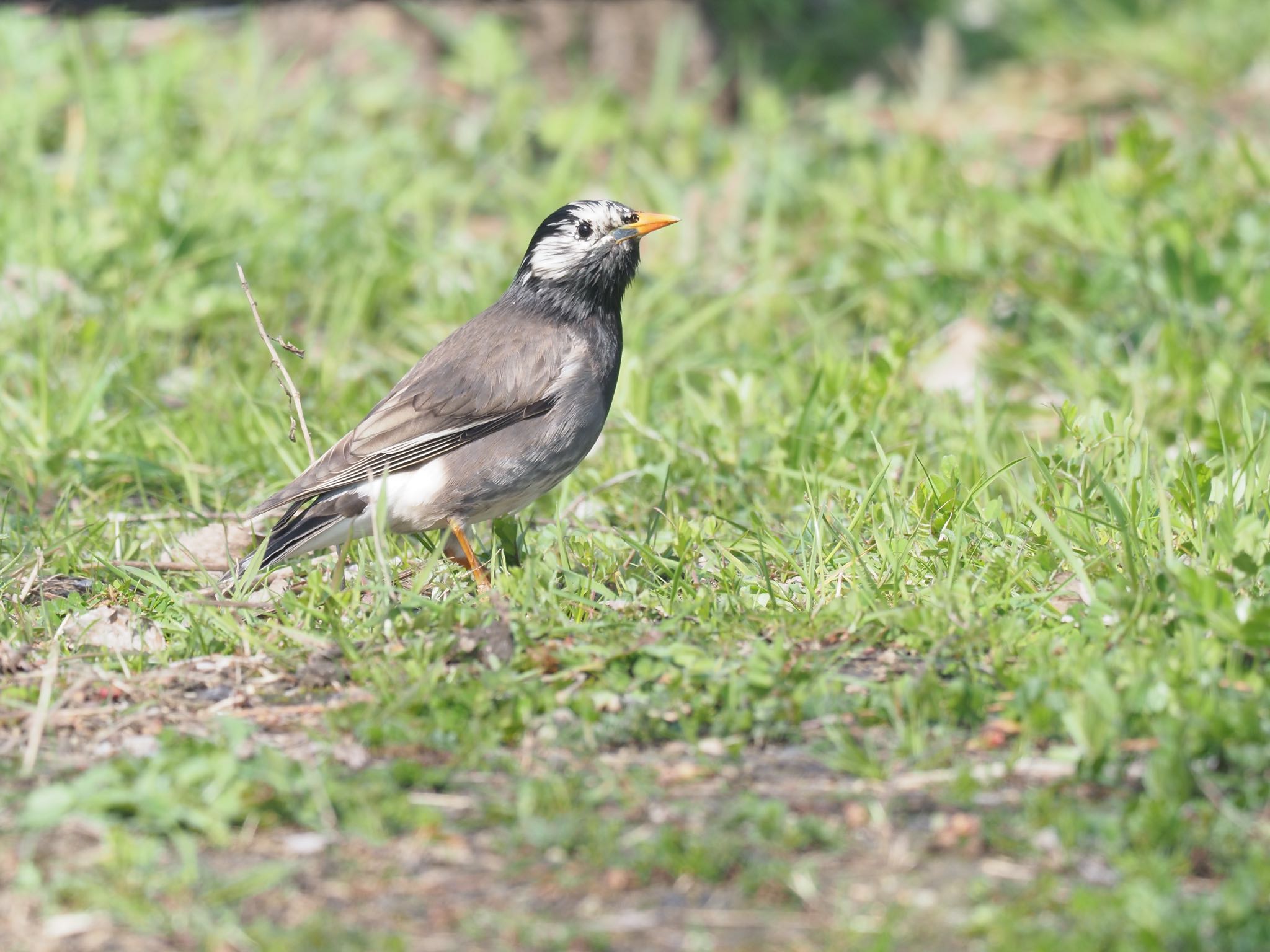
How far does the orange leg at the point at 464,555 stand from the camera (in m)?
4.88

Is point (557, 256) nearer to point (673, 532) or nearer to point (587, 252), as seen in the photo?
point (587, 252)

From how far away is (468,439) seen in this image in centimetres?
536

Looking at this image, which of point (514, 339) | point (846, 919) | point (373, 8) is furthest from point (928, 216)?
point (846, 919)

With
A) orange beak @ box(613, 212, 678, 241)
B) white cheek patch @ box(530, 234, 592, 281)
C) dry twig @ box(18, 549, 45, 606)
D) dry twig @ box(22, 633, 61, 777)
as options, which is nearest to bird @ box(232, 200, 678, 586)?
white cheek patch @ box(530, 234, 592, 281)

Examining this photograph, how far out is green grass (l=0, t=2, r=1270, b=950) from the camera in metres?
3.14

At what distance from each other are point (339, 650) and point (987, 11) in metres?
11.8

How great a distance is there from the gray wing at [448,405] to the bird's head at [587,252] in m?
0.27

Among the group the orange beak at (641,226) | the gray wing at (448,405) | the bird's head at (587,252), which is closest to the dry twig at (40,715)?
the gray wing at (448,405)

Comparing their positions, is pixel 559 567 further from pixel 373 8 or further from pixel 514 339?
pixel 373 8

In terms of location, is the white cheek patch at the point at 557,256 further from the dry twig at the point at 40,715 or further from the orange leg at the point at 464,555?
the dry twig at the point at 40,715

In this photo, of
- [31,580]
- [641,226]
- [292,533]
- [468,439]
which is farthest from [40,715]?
[641,226]

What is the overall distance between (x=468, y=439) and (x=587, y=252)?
0.97 metres

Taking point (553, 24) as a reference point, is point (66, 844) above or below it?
below

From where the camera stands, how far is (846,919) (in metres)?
2.94
